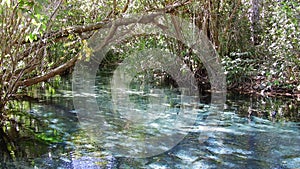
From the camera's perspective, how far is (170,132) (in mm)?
5457

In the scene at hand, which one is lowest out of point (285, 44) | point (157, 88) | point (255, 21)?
point (157, 88)

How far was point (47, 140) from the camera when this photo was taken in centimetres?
491

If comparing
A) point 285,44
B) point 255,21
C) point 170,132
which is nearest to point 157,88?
point 255,21

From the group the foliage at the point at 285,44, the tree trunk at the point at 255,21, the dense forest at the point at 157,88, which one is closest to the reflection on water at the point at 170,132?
the dense forest at the point at 157,88

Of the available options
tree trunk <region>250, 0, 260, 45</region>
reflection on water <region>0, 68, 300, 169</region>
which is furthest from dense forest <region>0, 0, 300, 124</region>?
reflection on water <region>0, 68, 300, 169</region>

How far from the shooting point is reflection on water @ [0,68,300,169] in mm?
4105

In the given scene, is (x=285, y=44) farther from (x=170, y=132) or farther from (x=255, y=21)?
(x=170, y=132)

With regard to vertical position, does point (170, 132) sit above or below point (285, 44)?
below

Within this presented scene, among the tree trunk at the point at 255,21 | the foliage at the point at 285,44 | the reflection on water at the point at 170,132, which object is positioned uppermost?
the tree trunk at the point at 255,21

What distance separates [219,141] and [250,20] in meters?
6.40

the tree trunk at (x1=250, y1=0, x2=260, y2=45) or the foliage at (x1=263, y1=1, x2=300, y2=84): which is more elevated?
the tree trunk at (x1=250, y1=0, x2=260, y2=45)

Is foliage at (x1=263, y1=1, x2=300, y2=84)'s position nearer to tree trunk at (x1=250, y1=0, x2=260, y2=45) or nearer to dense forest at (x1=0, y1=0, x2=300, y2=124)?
dense forest at (x1=0, y1=0, x2=300, y2=124)

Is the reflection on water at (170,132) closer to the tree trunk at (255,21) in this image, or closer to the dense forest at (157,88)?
the dense forest at (157,88)

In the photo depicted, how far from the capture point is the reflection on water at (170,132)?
411 cm
